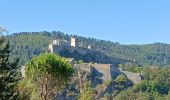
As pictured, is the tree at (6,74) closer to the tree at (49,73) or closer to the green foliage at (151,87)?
the tree at (49,73)

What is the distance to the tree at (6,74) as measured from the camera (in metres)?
33.1

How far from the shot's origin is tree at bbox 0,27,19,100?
1302 inches

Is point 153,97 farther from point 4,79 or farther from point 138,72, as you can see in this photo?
point 4,79

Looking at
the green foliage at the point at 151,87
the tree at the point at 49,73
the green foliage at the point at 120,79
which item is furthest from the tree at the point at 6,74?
the green foliage at the point at 120,79

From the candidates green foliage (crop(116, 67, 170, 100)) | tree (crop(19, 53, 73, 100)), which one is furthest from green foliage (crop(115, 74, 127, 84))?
tree (crop(19, 53, 73, 100))

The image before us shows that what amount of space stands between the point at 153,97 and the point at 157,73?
18.4 metres

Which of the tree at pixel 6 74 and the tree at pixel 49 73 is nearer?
the tree at pixel 6 74

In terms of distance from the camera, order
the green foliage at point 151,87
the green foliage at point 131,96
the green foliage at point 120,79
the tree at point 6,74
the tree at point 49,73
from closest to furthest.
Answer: the tree at point 6,74, the tree at point 49,73, the green foliage at point 131,96, the green foliage at point 151,87, the green foliage at point 120,79

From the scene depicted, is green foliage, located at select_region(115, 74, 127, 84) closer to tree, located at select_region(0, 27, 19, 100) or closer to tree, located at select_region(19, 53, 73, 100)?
tree, located at select_region(19, 53, 73, 100)

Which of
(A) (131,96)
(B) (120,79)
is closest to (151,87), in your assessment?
(B) (120,79)

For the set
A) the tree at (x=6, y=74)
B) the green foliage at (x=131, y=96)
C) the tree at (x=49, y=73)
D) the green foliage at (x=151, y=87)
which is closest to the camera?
the tree at (x=6, y=74)

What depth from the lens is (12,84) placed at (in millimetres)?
34562

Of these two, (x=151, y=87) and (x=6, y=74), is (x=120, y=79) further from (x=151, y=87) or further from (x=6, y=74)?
(x=6, y=74)

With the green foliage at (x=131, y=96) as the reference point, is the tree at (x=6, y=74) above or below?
above
